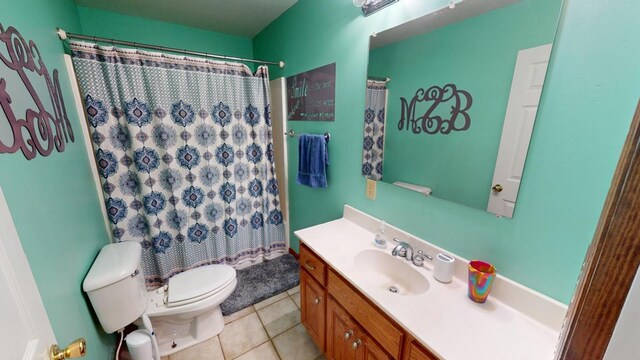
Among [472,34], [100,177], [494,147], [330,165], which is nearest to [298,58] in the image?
[330,165]

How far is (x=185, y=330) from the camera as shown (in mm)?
1666

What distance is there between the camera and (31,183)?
0.78 meters

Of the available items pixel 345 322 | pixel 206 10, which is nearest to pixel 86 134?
pixel 206 10

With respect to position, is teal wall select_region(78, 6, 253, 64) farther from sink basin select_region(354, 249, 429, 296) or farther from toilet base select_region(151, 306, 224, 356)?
sink basin select_region(354, 249, 429, 296)

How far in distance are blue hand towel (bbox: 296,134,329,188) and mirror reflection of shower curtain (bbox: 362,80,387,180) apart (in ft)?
1.27

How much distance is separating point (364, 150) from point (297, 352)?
1378mm

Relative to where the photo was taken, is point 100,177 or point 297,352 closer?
point 297,352

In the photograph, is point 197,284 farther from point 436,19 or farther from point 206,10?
point 206,10

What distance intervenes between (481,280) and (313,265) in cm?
79

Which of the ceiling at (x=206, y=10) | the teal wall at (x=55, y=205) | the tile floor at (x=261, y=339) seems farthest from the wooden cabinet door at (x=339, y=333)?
the ceiling at (x=206, y=10)

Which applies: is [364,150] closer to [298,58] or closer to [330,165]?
[330,165]

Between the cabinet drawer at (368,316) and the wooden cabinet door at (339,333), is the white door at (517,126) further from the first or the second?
the wooden cabinet door at (339,333)

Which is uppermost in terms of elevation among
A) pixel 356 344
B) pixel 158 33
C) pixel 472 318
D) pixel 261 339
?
pixel 158 33

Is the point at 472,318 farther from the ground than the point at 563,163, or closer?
closer
